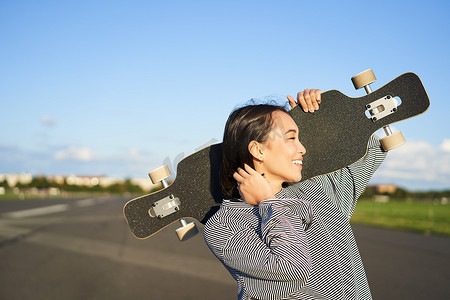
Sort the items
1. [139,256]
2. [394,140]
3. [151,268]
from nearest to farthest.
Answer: [394,140] → [151,268] → [139,256]

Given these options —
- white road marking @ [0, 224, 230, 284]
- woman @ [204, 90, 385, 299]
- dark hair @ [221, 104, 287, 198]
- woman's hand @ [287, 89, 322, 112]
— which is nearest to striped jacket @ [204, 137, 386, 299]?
woman @ [204, 90, 385, 299]

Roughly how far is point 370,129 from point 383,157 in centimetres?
17

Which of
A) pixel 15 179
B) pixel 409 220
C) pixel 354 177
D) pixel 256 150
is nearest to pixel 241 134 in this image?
pixel 256 150

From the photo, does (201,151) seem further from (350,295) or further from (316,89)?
(350,295)

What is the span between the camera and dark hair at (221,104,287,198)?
217 cm

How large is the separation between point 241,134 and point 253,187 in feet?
0.91

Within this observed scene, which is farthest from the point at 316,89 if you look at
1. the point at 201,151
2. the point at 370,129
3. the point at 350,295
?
the point at 350,295

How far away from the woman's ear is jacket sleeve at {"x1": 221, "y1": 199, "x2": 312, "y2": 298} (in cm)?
26

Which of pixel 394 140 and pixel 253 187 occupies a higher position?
pixel 253 187

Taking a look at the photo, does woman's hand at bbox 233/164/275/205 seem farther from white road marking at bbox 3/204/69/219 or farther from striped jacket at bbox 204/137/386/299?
white road marking at bbox 3/204/69/219

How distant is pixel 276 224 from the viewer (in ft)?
6.21

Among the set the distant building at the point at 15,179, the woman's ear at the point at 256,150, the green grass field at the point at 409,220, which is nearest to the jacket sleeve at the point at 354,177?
the woman's ear at the point at 256,150

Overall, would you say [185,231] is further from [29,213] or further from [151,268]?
[29,213]

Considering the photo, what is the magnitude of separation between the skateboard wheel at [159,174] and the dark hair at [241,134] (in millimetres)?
483
